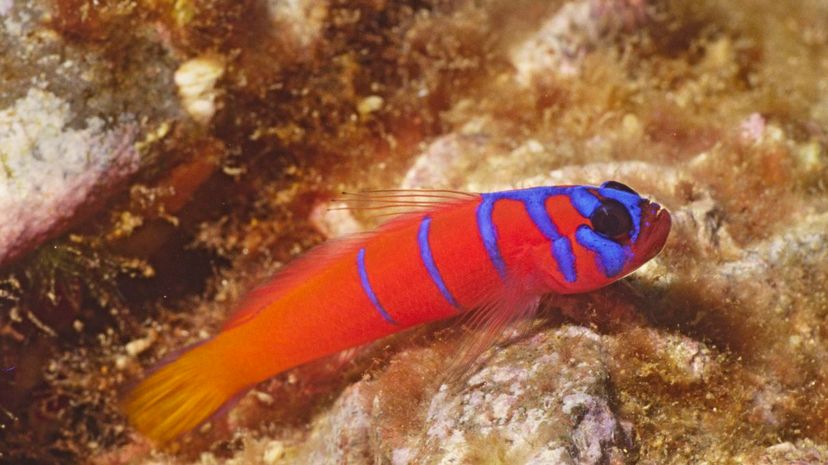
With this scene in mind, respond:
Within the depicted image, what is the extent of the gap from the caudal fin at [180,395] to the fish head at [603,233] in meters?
1.81

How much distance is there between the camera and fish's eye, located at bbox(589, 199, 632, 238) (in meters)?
2.73

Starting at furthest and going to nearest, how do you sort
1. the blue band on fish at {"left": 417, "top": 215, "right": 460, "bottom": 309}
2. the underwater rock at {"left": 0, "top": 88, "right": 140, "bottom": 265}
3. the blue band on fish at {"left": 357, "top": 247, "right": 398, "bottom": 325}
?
the underwater rock at {"left": 0, "top": 88, "right": 140, "bottom": 265}
the blue band on fish at {"left": 357, "top": 247, "right": 398, "bottom": 325}
the blue band on fish at {"left": 417, "top": 215, "right": 460, "bottom": 309}

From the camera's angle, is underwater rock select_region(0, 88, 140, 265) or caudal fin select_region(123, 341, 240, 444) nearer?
underwater rock select_region(0, 88, 140, 265)

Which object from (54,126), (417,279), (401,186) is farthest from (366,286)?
(54,126)

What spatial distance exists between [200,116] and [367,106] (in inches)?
46.9

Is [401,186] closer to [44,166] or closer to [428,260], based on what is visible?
[428,260]

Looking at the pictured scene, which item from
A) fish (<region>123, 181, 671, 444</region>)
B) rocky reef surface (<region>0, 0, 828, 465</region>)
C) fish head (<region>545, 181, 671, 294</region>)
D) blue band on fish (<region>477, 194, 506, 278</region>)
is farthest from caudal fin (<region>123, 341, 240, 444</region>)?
fish head (<region>545, 181, 671, 294</region>)

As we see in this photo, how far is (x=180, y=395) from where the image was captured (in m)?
3.54

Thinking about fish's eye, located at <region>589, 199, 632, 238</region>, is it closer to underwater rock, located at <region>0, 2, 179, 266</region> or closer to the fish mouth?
the fish mouth

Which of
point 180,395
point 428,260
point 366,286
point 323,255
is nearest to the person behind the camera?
point 428,260

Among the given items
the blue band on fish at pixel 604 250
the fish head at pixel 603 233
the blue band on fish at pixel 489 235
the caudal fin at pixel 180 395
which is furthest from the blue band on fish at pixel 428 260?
the caudal fin at pixel 180 395

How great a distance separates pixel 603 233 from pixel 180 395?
2.30 metres

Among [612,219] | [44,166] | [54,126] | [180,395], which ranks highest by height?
[54,126]

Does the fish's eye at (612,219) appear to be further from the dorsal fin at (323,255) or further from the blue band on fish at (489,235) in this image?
the dorsal fin at (323,255)
